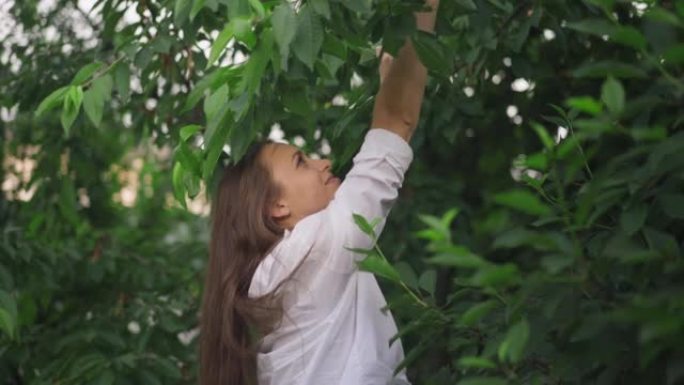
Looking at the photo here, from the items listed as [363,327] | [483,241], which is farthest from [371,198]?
[483,241]

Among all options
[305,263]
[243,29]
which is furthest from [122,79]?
[243,29]

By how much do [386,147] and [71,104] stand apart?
0.80 m

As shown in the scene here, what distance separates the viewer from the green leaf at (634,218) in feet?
7.24

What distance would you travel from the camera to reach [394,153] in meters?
2.90

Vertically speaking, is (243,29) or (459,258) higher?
(243,29)

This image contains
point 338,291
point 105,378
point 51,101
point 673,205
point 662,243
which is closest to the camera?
point 662,243

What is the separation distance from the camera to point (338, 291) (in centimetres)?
298

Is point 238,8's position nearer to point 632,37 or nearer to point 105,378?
point 632,37

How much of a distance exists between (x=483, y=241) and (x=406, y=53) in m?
2.10

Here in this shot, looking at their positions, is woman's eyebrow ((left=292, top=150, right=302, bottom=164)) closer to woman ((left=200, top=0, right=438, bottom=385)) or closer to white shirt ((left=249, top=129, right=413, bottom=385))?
woman ((left=200, top=0, right=438, bottom=385))

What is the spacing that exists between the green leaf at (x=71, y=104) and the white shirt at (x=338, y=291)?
577 mm

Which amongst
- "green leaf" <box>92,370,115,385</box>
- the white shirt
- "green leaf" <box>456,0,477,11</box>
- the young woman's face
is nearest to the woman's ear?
the young woman's face

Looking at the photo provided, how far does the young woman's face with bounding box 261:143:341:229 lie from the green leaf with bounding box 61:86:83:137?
470 mm

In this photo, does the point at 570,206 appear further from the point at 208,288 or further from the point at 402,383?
the point at 208,288
